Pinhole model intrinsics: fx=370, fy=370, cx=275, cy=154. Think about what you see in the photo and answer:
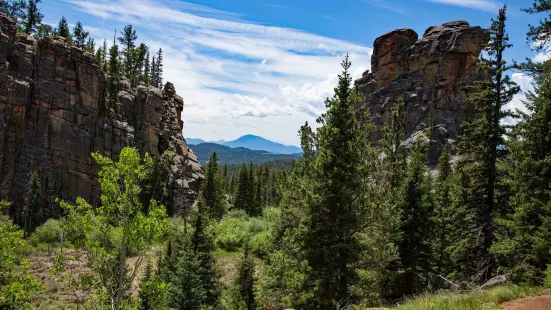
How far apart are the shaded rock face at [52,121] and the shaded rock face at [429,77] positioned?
1732 inches

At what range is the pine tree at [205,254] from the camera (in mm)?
19719

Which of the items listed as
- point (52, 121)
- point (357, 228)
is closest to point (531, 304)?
point (357, 228)

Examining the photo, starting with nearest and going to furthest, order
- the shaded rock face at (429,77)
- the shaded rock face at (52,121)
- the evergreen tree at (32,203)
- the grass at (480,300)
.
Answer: the grass at (480,300) → the evergreen tree at (32,203) → the shaded rock face at (52,121) → the shaded rock face at (429,77)

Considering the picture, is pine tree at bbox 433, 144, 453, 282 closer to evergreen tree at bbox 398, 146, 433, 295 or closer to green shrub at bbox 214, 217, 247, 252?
evergreen tree at bbox 398, 146, 433, 295

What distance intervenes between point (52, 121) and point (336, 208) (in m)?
49.0

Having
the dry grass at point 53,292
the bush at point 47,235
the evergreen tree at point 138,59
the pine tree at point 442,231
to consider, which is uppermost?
the evergreen tree at point 138,59

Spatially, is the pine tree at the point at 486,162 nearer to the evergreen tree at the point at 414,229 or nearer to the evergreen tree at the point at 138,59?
the evergreen tree at the point at 414,229

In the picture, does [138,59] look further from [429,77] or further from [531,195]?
[531,195]

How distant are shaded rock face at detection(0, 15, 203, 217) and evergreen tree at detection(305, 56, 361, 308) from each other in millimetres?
46444

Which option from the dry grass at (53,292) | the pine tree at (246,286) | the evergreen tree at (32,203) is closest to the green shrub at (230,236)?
the dry grass at (53,292)

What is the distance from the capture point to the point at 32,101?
1934 inches

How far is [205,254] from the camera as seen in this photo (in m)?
19.7

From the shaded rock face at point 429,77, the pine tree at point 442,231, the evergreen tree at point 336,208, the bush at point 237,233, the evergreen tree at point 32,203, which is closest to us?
the evergreen tree at point 336,208

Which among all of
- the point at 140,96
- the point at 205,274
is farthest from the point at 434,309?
the point at 140,96
